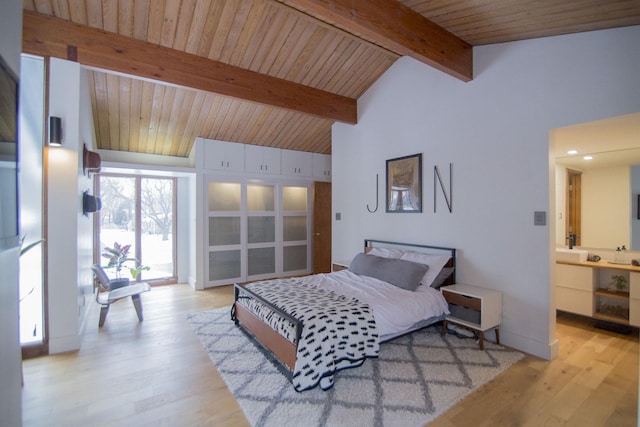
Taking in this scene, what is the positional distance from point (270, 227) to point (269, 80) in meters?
2.94

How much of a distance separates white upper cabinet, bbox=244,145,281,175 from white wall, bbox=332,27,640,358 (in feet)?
8.72

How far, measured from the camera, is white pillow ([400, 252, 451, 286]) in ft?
11.1

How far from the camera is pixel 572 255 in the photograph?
12.0ft

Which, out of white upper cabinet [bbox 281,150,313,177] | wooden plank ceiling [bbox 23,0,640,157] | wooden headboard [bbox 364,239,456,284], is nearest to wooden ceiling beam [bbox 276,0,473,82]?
wooden plank ceiling [bbox 23,0,640,157]

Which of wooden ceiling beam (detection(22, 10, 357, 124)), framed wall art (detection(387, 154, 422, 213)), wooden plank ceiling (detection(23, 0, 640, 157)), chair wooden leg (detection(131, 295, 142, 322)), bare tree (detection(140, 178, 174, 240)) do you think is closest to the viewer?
wooden plank ceiling (detection(23, 0, 640, 157))

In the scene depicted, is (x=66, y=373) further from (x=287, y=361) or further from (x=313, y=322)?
(x=313, y=322)

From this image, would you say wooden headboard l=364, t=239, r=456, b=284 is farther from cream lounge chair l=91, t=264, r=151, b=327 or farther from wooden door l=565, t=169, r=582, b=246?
cream lounge chair l=91, t=264, r=151, b=327

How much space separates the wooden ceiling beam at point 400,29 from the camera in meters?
2.33

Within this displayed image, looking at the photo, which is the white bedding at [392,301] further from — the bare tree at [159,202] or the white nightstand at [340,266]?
the bare tree at [159,202]

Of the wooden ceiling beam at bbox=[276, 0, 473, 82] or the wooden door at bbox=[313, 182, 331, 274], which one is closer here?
the wooden ceiling beam at bbox=[276, 0, 473, 82]

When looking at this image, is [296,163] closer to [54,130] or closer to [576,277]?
[54,130]

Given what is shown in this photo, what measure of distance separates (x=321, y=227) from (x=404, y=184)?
2.73 m

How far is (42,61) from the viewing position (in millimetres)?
2904

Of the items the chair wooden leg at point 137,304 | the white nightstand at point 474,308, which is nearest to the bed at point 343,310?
the white nightstand at point 474,308
